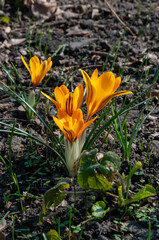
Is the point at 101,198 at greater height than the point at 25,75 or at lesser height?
lesser

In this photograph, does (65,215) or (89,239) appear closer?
(89,239)

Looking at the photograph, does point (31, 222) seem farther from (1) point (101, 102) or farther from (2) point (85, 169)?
(1) point (101, 102)

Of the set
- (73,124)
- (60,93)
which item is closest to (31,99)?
(60,93)

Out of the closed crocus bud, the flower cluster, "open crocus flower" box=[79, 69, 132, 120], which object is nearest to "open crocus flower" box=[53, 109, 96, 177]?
the flower cluster

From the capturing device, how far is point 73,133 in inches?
66.0

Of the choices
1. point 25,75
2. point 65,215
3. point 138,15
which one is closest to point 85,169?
point 65,215

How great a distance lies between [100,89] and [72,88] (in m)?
0.89

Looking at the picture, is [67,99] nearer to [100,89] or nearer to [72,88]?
[100,89]

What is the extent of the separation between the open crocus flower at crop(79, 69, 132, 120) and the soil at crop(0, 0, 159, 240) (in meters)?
0.36

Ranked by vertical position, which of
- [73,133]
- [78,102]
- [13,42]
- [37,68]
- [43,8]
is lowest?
[73,133]

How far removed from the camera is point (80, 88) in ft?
5.86

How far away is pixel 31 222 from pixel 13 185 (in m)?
0.27

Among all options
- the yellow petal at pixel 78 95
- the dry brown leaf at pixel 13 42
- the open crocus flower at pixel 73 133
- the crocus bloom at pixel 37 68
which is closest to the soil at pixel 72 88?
the dry brown leaf at pixel 13 42

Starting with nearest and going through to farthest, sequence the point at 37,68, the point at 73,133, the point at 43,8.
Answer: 1. the point at 73,133
2. the point at 37,68
3. the point at 43,8
